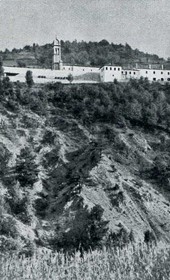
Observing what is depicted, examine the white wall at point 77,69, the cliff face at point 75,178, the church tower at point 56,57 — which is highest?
the church tower at point 56,57

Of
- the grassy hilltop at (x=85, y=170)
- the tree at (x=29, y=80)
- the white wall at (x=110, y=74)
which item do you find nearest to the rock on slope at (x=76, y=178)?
the grassy hilltop at (x=85, y=170)

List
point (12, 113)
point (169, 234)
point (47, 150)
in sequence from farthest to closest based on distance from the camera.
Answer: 1. point (12, 113)
2. point (47, 150)
3. point (169, 234)

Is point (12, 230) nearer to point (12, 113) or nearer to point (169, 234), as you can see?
point (169, 234)

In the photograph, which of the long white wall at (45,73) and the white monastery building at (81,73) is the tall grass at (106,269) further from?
the white monastery building at (81,73)

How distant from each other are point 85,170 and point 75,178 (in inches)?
86.0

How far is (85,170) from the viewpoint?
2596 inches

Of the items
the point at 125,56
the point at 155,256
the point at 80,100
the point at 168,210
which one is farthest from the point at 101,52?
the point at 155,256

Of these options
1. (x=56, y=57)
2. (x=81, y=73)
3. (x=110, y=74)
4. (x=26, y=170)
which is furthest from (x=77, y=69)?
(x=26, y=170)

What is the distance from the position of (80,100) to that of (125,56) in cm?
9792

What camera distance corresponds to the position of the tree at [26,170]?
62.0 m

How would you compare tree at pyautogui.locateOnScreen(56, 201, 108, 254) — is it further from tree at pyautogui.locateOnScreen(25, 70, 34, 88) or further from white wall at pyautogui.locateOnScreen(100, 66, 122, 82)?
white wall at pyautogui.locateOnScreen(100, 66, 122, 82)

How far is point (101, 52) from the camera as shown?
604 feet

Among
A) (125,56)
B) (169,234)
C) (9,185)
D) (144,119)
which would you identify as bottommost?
(169,234)

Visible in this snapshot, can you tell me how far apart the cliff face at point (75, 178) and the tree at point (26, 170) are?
0.66 metres
